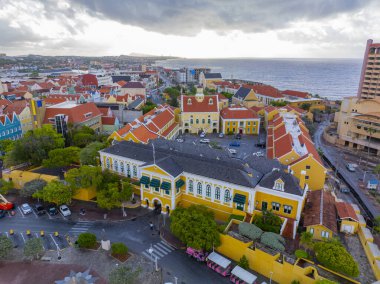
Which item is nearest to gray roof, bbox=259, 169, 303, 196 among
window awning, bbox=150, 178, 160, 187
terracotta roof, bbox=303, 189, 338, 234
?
terracotta roof, bbox=303, 189, 338, 234

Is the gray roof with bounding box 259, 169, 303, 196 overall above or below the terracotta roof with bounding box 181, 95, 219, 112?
below

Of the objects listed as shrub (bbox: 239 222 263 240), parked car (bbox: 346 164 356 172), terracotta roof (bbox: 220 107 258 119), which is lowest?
parked car (bbox: 346 164 356 172)

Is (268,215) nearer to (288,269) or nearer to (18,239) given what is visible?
(288,269)

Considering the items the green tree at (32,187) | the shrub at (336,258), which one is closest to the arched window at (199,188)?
the shrub at (336,258)

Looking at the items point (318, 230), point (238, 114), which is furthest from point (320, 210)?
point (238, 114)

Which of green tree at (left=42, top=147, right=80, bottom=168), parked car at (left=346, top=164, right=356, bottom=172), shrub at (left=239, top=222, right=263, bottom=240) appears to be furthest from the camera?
parked car at (left=346, top=164, right=356, bottom=172)

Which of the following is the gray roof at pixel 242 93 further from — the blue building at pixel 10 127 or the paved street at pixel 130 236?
the paved street at pixel 130 236

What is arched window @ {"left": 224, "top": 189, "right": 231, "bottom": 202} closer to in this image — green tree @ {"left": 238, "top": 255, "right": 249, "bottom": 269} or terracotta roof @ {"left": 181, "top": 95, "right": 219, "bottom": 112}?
green tree @ {"left": 238, "top": 255, "right": 249, "bottom": 269}
